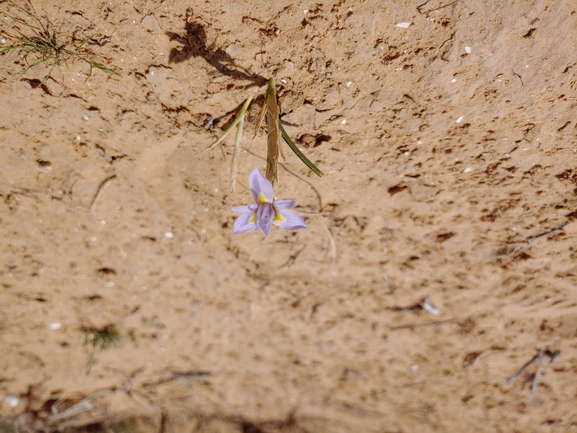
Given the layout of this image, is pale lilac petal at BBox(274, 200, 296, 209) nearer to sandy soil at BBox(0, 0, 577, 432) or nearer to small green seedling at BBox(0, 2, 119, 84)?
sandy soil at BBox(0, 0, 577, 432)

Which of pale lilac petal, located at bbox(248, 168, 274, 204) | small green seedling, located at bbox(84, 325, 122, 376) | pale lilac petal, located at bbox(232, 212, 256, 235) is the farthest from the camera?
small green seedling, located at bbox(84, 325, 122, 376)

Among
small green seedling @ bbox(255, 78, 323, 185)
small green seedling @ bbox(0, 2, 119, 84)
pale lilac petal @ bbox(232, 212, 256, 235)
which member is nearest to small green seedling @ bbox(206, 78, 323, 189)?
small green seedling @ bbox(255, 78, 323, 185)

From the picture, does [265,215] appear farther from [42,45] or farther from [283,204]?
[42,45]

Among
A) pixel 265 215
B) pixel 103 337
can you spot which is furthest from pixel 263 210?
pixel 103 337

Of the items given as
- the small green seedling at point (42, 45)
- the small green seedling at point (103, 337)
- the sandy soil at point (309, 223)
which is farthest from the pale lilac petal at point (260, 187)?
the small green seedling at point (103, 337)

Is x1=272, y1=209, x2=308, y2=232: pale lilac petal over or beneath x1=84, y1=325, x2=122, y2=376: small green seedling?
over

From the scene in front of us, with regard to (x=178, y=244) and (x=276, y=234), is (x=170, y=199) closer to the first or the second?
(x=178, y=244)
